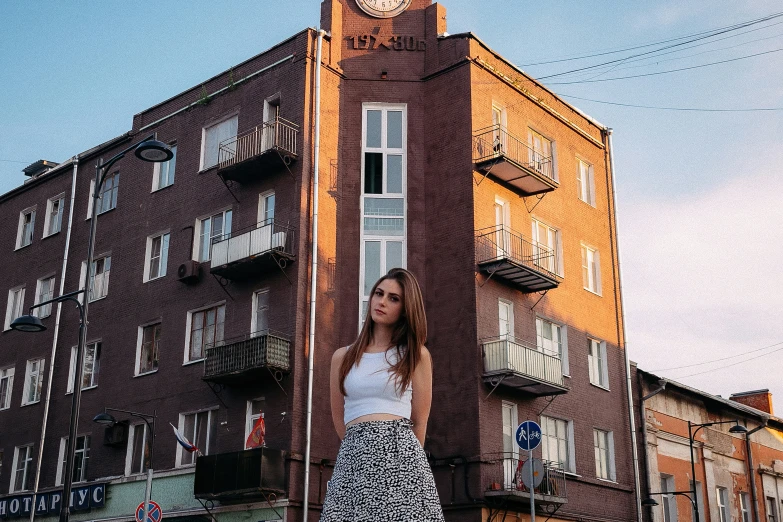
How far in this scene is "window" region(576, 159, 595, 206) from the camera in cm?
3928

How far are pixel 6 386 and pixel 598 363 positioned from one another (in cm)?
2398

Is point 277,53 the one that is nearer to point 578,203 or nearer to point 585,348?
point 578,203

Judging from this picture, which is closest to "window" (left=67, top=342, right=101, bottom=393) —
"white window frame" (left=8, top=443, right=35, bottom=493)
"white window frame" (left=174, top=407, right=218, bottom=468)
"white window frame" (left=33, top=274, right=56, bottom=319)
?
"white window frame" (left=8, top=443, right=35, bottom=493)

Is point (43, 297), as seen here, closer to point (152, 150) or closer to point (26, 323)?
point (26, 323)

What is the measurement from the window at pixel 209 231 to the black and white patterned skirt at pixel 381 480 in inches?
1169

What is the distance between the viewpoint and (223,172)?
3344cm

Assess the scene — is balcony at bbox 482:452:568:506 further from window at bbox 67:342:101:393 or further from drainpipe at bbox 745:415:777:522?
drainpipe at bbox 745:415:777:522

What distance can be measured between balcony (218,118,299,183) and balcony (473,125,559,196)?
6159 millimetres

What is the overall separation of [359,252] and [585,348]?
962 cm

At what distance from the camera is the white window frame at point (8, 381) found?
40.3m

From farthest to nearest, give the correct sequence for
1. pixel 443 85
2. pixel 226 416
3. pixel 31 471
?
pixel 31 471 < pixel 443 85 < pixel 226 416

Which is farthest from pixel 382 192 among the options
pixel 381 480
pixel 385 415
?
pixel 381 480

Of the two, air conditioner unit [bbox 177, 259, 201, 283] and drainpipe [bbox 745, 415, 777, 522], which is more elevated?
air conditioner unit [bbox 177, 259, 201, 283]

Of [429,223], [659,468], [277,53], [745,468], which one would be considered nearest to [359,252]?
[429,223]
